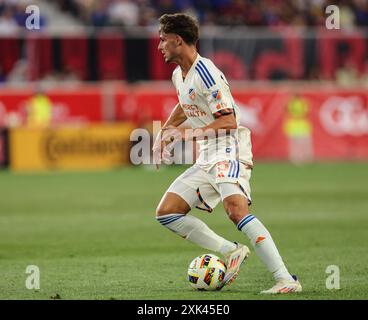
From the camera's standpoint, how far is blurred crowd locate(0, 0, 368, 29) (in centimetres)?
2753

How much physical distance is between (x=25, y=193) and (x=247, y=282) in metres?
10.7

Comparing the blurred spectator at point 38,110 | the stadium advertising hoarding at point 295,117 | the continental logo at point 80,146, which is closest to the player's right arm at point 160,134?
the continental logo at point 80,146

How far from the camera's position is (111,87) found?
2666 cm

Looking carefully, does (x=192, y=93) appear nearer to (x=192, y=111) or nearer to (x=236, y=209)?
(x=192, y=111)

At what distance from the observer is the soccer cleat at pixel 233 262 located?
28.5ft

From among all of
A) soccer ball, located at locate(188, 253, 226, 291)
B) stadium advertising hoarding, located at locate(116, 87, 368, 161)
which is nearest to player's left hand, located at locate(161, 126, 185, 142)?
soccer ball, located at locate(188, 253, 226, 291)

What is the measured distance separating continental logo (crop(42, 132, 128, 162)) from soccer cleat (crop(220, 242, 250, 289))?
16678 mm

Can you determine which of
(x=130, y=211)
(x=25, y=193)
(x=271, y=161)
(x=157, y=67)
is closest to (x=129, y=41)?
(x=157, y=67)

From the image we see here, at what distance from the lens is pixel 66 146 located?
83.1 feet

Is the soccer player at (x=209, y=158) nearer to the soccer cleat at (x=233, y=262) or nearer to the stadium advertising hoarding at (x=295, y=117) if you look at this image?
the soccer cleat at (x=233, y=262)

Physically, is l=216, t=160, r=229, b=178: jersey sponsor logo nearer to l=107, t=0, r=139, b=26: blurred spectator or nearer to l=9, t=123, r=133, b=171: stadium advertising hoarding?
l=9, t=123, r=133, b=171: stadium advertising hoarding

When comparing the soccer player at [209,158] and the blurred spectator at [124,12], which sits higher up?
the blurred spectator at [124,12]

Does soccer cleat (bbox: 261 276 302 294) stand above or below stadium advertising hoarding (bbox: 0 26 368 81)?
below
